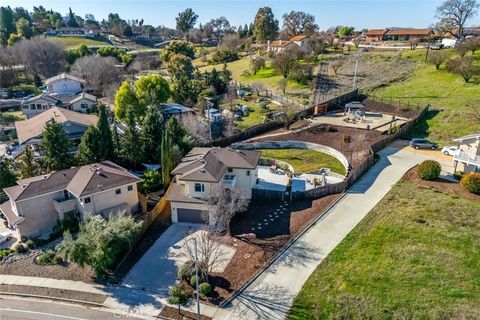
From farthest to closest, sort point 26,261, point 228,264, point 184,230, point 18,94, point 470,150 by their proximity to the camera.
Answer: point 18,94 < point 470,150 < point 184,230 < point 26,261 < point 228,264

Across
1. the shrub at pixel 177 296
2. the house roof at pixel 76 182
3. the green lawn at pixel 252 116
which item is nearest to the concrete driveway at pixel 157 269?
the shrub at pixel 177 296

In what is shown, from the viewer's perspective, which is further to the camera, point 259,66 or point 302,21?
point 302,21

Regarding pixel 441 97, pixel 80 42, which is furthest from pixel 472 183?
pixel 80 42

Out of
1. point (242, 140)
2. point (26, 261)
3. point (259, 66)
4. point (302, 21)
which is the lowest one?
point (26, 261)

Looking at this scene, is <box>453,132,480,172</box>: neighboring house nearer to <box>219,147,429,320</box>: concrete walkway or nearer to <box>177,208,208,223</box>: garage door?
<box>219,147,429,320</box>: concrete walkway

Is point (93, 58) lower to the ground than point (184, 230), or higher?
higher

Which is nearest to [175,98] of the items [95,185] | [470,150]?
[95,185]

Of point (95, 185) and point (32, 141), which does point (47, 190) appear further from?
point (32, 141)
